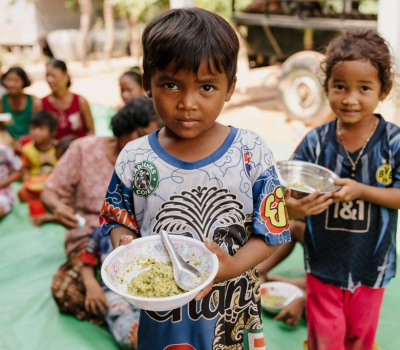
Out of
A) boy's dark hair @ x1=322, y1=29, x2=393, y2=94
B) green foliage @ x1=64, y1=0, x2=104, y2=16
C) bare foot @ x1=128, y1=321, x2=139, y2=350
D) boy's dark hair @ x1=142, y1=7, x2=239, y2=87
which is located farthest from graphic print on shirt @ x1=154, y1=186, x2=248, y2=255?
green foliage @ x1=64, y1=0, x2=104, y2=16

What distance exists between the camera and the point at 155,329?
133 centimetres

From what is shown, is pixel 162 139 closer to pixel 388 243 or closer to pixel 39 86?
pixel 388 243

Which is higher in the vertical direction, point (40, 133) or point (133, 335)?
point (40, 133)

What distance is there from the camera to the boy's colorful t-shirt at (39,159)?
4410 mm

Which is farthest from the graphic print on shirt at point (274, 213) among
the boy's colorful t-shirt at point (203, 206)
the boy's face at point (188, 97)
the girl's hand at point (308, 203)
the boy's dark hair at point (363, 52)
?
the boy's dark hair at point (363, 52)

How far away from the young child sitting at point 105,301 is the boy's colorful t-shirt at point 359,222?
35.5 inches

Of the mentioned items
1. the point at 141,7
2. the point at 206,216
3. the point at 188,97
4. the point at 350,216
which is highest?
the point at 141,7

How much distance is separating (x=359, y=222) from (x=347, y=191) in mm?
222

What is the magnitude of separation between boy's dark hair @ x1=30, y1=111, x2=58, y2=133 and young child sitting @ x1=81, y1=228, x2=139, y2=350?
214 centimetres

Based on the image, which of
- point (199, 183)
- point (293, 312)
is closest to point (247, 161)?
point (199, 183)

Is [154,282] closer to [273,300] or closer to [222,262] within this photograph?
[222,262]

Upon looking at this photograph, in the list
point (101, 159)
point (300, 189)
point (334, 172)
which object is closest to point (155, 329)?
point (300, 189)

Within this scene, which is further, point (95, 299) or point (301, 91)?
point (301, 91)

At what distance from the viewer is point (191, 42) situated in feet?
3.64
